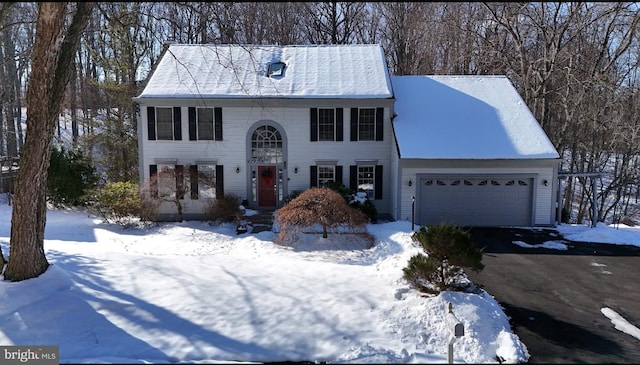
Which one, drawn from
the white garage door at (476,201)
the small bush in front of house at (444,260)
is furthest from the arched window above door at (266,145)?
the small bush in front of house at (444,260)

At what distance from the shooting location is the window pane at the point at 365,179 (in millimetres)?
17031

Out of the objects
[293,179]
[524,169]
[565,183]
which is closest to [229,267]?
[293,179]

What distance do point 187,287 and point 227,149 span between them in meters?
9.55

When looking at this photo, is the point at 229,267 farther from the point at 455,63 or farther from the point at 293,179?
the point at 455,63

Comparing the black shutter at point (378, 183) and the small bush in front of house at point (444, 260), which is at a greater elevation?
the black shutter at point (378, 183)

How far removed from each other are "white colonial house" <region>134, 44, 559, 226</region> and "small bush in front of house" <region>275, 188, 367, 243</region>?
3189 millimetres

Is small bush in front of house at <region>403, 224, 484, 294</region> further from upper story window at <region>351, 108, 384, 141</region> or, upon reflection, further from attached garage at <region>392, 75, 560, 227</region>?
upper story window at <region>351, 108, 384, 141</region>

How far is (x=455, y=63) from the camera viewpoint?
26484 mm

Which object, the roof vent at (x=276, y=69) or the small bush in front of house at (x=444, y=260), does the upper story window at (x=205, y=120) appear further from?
the small bush in front of house at (x=444, y=260)

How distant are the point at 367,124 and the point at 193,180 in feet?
22.7

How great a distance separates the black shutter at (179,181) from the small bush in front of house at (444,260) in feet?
36.2

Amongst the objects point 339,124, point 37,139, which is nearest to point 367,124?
point 339,124

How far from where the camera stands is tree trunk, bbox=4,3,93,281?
7.12 m

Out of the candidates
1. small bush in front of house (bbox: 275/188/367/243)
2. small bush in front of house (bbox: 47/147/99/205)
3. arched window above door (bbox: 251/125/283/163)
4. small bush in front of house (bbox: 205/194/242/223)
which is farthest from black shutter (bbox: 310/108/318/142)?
small bush in front of house (bbox: 47/147/99/205)
